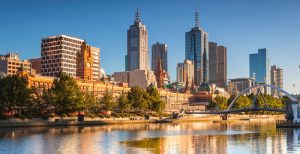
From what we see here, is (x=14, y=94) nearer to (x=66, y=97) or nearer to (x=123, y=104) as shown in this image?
(x=66, y=97)

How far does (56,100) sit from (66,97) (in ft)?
9.47

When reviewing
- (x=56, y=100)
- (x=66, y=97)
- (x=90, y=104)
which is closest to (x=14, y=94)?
(x=56, y=100)

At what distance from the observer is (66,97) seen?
130750 millimetres

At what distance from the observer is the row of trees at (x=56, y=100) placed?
118000mm

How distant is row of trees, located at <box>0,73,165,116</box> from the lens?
118 meters

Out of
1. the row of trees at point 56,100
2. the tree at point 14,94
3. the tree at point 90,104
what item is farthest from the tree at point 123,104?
the tree at point 14,94

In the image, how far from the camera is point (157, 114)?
7003 inches

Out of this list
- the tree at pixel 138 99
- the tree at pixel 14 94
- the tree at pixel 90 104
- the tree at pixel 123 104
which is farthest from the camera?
the tree at pixel 138 99

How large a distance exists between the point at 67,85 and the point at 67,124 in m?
13.8

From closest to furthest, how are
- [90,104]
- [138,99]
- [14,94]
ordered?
[14,94] → [90,104] → [138,99]

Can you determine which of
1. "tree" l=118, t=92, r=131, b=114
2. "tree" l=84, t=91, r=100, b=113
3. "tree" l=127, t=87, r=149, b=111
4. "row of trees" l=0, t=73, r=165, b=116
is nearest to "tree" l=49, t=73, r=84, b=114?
"row of trees" l=0, t=73, r=165, b=116

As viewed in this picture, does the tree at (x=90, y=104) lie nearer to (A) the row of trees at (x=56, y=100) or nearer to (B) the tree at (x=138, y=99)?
(A) the row of trees at (x=56, y=100)

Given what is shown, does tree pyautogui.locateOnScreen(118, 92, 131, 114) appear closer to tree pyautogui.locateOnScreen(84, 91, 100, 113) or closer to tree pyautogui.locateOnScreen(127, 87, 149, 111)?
tree pyautogui.locateOnScreen(127, 87, 149, 111)

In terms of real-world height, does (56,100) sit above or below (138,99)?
above
